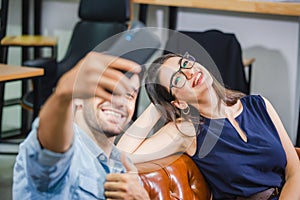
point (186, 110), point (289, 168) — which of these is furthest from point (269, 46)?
point (186, 110)

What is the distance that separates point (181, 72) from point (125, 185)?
1.23 ft

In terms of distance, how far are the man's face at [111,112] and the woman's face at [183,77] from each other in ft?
1.19

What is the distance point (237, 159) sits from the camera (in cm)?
189

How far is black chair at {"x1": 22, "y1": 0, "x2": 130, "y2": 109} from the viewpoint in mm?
3582

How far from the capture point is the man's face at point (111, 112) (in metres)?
0.98

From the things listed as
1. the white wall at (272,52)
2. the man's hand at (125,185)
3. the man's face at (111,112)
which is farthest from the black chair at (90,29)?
the man's face at (111,112)

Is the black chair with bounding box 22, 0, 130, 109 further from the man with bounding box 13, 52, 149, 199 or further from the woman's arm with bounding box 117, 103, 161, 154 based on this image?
the man with bounding box 13, 52, 149, 199

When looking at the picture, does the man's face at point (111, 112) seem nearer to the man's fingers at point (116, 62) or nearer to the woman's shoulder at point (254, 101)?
the man's fingers at point (116, 62)

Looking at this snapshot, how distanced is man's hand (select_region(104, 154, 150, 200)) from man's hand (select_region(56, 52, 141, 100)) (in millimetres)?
404

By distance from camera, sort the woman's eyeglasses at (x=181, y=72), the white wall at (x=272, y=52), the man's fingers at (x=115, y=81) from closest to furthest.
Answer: the man's fingers at (x=115, y=81), the woman's eyeglasses at (x=181, y=72), the white wall at (x=272, y=52)

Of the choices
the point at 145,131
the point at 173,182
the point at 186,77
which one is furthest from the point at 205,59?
the point at 173,182

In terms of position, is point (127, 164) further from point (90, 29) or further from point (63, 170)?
point (90, 29)

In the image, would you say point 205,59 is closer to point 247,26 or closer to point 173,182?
point 173,182

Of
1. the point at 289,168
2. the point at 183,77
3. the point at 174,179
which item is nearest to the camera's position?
the point at 183,77
